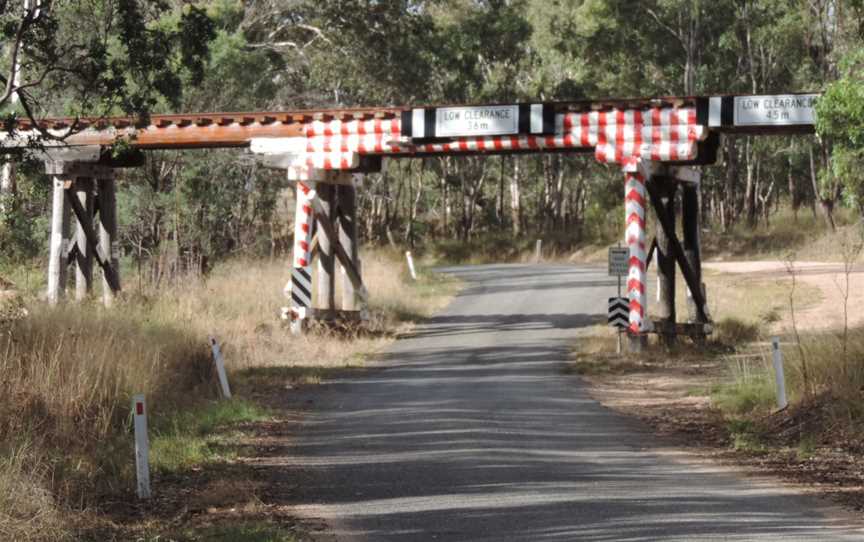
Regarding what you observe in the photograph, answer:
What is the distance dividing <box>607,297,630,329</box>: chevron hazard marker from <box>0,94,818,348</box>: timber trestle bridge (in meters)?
0.17

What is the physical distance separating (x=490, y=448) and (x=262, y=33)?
113ft

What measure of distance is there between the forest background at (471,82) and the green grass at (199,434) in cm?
1224

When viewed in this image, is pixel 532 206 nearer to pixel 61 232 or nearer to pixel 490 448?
pixel 61 232

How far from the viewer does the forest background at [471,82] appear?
1254 inches

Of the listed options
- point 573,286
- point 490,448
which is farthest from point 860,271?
point 490,448

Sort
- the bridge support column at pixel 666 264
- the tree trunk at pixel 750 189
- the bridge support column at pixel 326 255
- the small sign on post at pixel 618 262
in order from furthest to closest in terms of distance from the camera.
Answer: the tree trunk at pixel 750 189 → the bridge support column at pixel 326 255 → the bridge support column at pixel 666 264 → the small sign on post at pixel 618 262

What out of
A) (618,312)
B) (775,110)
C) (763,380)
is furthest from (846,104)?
(618,312)

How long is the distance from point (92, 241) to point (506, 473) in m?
15.9

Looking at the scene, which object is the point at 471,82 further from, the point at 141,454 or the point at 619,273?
the point at 141,454

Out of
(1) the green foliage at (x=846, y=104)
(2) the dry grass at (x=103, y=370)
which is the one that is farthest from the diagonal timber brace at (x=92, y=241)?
(1) the green foliage at (x=846, y=104)

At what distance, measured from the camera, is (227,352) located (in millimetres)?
20438

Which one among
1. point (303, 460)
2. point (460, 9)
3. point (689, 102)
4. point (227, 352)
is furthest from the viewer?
point (460, 9)

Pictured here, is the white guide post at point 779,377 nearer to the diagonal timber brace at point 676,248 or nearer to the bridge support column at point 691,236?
the diagonal timber brace at point 676,248

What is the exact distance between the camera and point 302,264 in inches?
998
